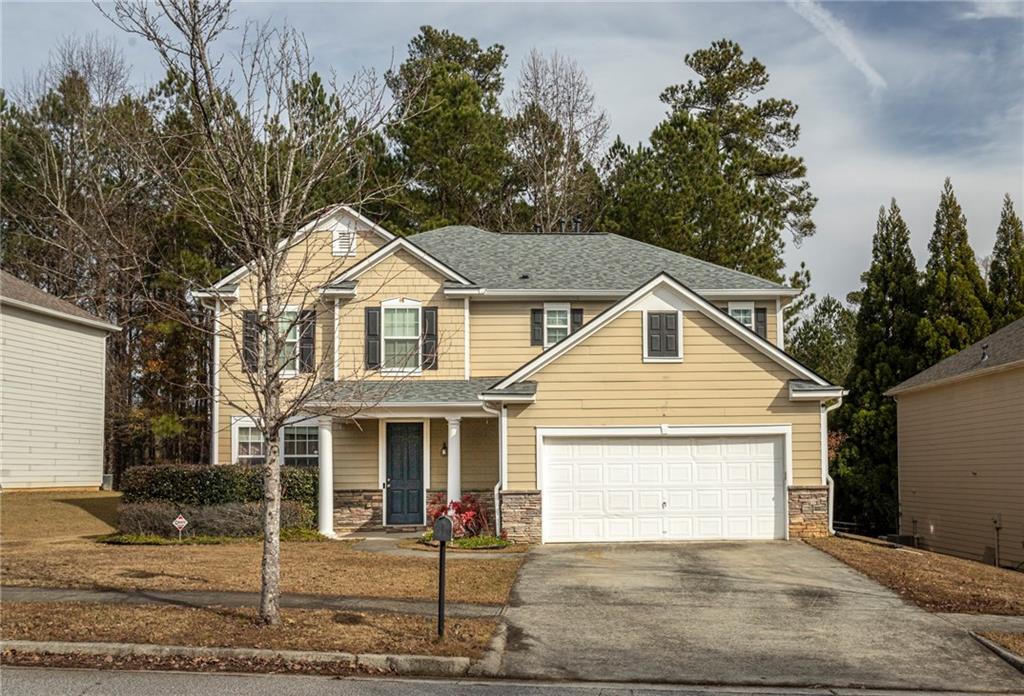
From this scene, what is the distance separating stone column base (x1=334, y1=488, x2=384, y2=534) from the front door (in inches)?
9.0

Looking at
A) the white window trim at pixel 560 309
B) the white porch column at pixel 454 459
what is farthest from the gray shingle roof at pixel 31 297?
the white window trim at pixel 560 309

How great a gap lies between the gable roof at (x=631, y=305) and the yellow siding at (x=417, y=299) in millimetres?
3878

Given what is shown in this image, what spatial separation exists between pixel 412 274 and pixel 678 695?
1543 centimetres

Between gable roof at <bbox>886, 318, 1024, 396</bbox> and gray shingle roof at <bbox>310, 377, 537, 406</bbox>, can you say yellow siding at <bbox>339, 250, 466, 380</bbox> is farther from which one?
gable roof at <bbox>886, 318, 1024, 396</bbox>

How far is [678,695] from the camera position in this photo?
9484 mm

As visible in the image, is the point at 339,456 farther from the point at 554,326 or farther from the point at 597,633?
the point at 597,633

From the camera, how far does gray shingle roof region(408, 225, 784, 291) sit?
24.3 metres

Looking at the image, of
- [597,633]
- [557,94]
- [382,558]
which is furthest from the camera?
[557,94]

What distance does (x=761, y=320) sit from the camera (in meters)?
24.3

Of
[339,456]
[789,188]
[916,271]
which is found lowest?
[339,456]

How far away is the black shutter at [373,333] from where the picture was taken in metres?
23.2

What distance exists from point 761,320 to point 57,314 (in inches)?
738

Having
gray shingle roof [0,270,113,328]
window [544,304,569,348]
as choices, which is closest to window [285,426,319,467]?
window [544,304,569,348]

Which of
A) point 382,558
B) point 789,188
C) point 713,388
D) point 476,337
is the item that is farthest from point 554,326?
point 789,188
